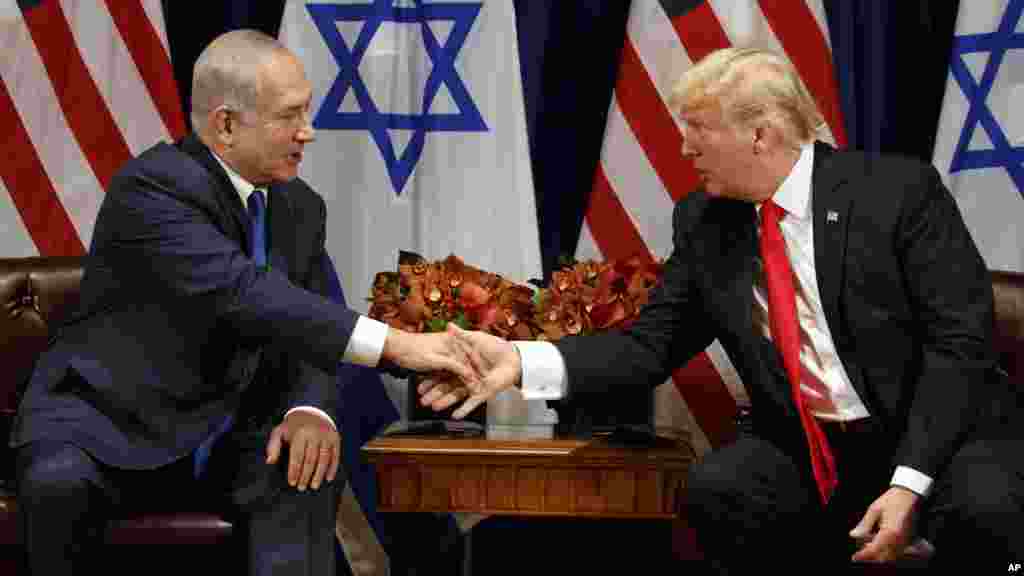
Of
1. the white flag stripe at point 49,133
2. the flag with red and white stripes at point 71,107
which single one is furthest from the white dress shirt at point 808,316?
the white flag stripe at point 49,133

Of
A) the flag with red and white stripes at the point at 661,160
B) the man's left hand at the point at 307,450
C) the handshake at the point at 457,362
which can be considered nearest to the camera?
the man's left hand at the point at 307,450

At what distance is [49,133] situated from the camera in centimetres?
488

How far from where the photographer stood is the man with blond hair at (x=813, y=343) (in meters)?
3.52

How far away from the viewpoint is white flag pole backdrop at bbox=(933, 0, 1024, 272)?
177 inches

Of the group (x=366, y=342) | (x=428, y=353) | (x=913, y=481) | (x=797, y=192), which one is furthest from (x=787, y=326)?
(x=366, y=342)

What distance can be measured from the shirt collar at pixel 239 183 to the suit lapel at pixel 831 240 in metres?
1.34

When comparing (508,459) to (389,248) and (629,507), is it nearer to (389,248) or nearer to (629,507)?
(629,507)

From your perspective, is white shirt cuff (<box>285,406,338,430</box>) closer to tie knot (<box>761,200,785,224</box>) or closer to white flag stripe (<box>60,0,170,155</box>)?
tie knot (<box>761,200,785,224</box>)

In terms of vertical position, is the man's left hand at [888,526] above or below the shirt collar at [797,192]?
below

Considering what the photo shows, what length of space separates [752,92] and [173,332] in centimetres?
145

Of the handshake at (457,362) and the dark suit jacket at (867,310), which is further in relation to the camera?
the handshake at (457,362)

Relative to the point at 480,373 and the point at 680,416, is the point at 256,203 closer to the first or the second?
the point at 480,373

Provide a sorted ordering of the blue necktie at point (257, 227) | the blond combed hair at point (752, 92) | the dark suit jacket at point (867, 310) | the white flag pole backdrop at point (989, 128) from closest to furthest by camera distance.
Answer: the dark suit jacket at point (867, 310)
the blond combed hair at point (752, 92)
the blue necktie at point (257, 227)
the white flag pole backdrop at point (989, 128)

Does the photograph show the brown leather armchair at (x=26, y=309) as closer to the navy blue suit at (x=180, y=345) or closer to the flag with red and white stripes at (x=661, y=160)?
the navy blue suit at (x=180, y=345)
